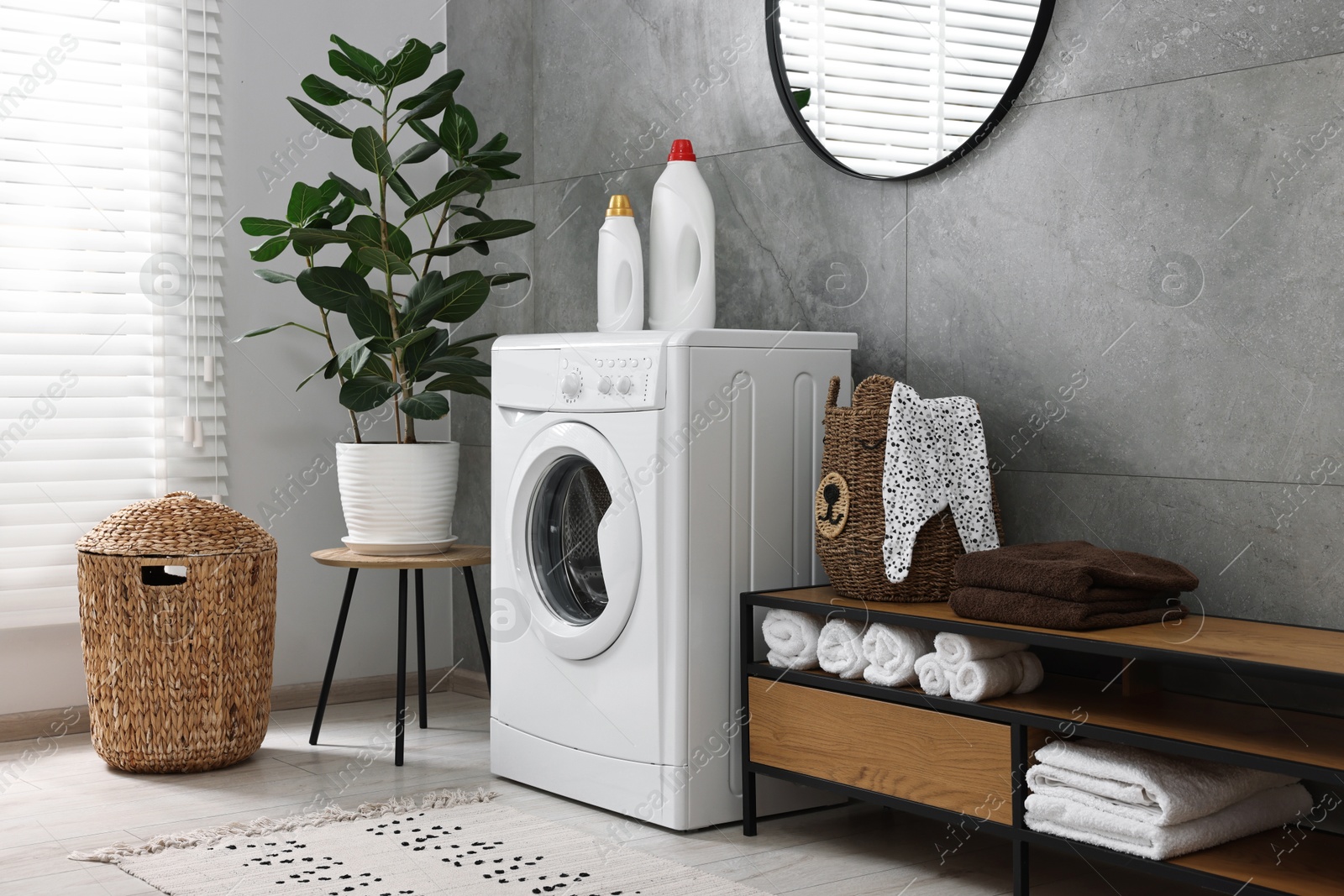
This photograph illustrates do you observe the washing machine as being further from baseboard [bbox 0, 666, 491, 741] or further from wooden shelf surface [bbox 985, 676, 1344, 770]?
baseboard [bbox 0, 666, 491, 741]

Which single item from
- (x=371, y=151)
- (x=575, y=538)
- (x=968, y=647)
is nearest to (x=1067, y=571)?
(x=968, y=647)

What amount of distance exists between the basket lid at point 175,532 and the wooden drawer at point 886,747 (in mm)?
1233

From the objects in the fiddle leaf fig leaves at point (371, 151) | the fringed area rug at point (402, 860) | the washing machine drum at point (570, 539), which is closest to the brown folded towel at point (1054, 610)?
the fringed area rug at point (402, 860)

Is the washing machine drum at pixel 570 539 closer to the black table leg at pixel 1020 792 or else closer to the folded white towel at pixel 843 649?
the folded white towel at pixel 843 649

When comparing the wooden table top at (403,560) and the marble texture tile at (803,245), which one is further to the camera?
the wooden table top at (403,560)

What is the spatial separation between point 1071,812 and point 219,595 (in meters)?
1.82

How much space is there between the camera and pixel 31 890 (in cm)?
210

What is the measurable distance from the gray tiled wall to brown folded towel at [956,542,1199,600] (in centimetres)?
15

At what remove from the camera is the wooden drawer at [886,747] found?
1981 mm

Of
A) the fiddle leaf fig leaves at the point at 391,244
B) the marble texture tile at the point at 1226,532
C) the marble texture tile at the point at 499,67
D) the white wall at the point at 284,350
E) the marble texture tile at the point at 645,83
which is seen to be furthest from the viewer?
the marble texture tile at the point at 499,67

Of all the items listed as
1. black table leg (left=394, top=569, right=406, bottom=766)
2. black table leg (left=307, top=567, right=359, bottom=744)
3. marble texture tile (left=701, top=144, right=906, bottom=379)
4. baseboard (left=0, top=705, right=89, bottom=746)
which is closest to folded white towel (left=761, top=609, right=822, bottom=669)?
marble texture tile (left=701, top=144, right=906, bottom=379)

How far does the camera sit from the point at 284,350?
138 inches

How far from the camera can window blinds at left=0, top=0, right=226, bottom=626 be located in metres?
3.12

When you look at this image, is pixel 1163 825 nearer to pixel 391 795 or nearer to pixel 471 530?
pixel 391 795
